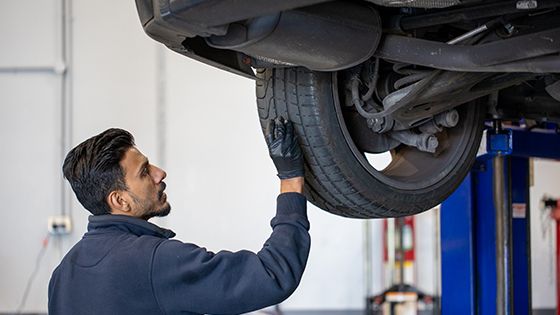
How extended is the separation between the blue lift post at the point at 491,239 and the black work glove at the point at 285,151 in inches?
42.0

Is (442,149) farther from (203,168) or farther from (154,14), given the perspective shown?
(203,168)

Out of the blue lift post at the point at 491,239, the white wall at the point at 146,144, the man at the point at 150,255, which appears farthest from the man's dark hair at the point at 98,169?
the white wall at the point at 146,144

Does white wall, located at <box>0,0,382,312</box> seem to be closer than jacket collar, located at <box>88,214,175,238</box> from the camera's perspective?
No

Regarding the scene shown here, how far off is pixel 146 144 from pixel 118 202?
448 cm

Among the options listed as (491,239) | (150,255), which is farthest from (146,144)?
(150,255)

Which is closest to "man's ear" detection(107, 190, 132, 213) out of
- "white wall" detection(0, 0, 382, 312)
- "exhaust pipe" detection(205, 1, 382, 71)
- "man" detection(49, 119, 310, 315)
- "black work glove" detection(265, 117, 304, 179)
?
"man" detection(49, 119, 310, 315)

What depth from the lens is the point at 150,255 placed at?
1.77 meters

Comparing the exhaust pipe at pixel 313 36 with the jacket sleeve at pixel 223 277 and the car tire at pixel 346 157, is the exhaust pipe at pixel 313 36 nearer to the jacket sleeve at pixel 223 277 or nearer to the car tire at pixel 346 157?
the car tire at pixel 346 157

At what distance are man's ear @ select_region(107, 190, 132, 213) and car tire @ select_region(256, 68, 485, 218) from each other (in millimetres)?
467

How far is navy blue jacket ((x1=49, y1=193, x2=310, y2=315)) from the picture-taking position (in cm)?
173

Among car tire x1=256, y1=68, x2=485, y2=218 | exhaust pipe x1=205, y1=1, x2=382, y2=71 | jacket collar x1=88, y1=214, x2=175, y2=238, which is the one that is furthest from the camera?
car tire x1=256, y1=68, x2=485, y2=218

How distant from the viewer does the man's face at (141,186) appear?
1.94 meters

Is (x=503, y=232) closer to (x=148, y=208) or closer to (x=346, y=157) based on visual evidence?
(x=346, y=157)

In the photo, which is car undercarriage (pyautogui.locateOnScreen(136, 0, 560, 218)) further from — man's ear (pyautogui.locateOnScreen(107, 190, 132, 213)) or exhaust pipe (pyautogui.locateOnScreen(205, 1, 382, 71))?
man's ear (pyautogui.locateOnScreen(107, 190, 132, 213))
